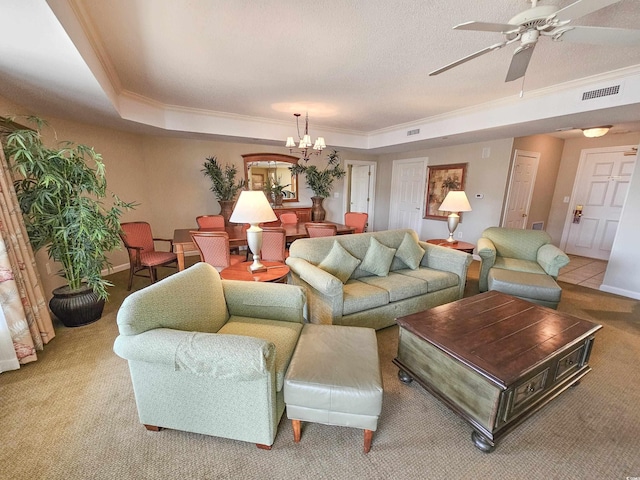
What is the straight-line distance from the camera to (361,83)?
3059 mm

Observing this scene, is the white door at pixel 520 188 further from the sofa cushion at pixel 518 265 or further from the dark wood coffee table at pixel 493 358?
the dark wood coffee table at pixel 493 358

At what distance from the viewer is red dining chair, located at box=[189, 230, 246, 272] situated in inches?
111

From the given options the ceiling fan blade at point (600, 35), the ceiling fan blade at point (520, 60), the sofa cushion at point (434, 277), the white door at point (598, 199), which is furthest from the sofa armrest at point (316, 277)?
the white door at point (598, 199)

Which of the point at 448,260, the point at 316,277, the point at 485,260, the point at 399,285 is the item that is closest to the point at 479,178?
the point at 485,260

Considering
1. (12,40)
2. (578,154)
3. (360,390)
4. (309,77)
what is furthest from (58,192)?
(578,154)

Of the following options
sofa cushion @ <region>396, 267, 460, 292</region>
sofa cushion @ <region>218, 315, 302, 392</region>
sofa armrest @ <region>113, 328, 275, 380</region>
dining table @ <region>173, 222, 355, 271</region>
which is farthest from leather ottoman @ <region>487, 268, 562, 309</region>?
sofa armrest @ <region>113, 328, 275, 380</region>

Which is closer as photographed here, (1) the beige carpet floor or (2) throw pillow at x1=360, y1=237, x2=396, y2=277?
(1) the beige carpet floor

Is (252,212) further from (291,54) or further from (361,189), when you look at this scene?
(361,189)

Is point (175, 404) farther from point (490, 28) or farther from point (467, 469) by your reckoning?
point (490, 28)

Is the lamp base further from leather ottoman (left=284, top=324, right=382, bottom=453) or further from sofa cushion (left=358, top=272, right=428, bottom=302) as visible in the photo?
leather ottoman (left=284, top=324, right=382, bottom=453)

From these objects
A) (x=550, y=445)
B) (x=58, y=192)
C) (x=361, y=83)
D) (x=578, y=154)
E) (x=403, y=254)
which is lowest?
(x=550, y=445)

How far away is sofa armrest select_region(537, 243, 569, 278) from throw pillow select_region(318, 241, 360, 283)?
7.65 feet

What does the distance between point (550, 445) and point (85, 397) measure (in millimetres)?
2869

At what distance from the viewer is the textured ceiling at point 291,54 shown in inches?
70.7
